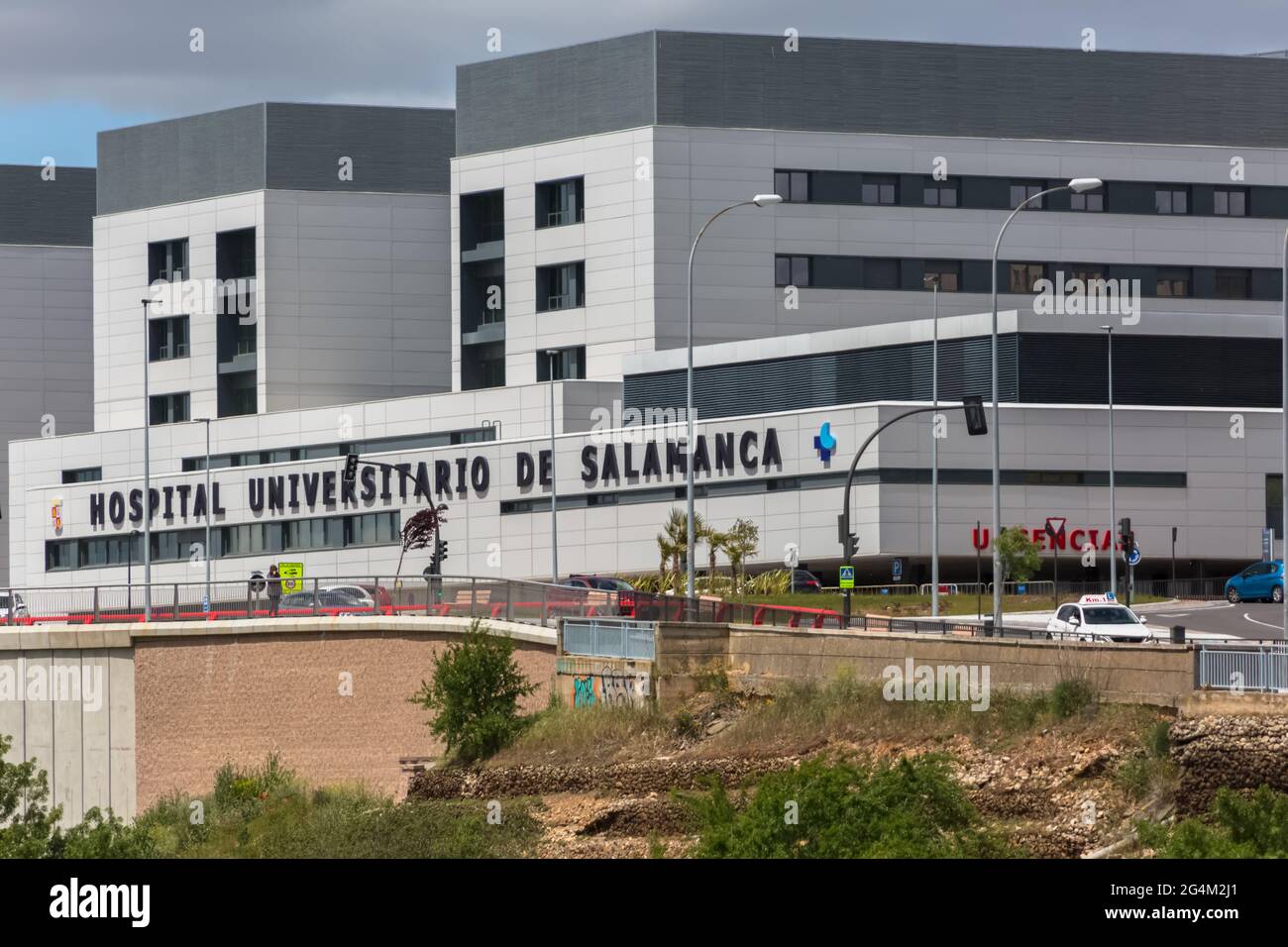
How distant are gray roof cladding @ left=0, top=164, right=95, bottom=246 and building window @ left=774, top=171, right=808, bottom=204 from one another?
142 ft

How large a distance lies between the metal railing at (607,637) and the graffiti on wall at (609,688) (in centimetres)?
38

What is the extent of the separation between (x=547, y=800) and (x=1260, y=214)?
203ft

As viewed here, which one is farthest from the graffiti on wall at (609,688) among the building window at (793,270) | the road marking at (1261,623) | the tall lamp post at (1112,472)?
the building window at (793,270)

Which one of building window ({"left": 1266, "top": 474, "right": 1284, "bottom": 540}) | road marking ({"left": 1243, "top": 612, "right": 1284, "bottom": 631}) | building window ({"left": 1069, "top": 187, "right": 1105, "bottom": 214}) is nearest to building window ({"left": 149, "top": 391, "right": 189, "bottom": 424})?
building window ({"left": 1069, "top": 187, "right": 1105, "bottom": 214})

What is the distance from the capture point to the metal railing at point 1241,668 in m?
24.8

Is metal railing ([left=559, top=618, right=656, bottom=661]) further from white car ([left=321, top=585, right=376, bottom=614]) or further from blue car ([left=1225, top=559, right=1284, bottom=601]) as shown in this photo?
blue car ([left=1225, top=559, right=1284, bottom=601])

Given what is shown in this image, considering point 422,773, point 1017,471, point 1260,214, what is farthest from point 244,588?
point 1260,214

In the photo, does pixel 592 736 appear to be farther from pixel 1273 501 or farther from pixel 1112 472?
pixel 1273 501

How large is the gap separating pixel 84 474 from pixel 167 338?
7.90 m

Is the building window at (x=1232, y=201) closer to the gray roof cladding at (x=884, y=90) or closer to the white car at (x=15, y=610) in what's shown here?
the gray roof cladding at (x=884, y=90)

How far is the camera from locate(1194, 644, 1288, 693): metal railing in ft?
81.3
